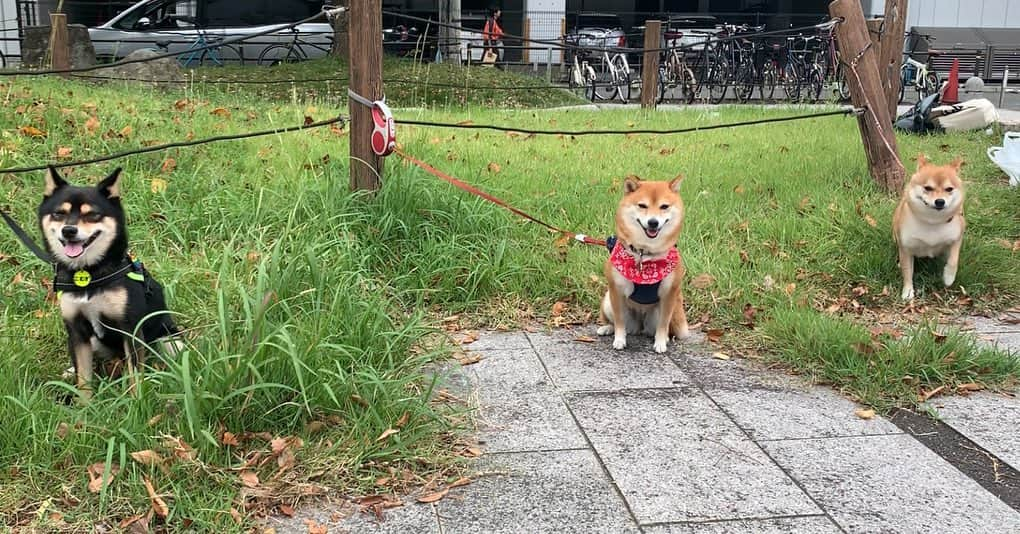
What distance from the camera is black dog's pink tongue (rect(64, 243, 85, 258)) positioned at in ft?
8.89

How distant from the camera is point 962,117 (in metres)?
9.55

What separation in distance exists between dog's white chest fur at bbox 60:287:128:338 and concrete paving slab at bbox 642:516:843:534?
1.94 meters

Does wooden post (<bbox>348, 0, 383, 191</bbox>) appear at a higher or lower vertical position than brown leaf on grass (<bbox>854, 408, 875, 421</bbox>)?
higher

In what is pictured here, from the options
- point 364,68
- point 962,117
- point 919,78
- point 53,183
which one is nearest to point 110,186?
point 53,183

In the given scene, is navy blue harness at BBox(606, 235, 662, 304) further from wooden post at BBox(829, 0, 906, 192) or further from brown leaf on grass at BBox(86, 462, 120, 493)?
wooden post at BBox(829, 0, 906, 192)

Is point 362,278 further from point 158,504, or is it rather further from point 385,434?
point 158,504

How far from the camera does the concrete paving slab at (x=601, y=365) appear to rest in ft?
11.5

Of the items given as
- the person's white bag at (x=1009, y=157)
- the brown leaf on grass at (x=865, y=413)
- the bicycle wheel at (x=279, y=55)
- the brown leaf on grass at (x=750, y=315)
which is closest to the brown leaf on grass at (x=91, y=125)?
the brown leaf on grass at (x=750, y=315)

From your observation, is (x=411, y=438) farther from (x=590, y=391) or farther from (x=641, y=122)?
(x=641, y=122)

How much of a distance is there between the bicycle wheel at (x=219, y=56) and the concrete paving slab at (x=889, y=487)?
12.9 metres

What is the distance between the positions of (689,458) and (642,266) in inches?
45.9

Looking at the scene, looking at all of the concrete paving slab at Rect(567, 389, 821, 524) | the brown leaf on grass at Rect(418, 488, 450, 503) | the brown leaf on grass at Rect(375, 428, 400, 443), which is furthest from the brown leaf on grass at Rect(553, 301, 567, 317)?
the brown leaf on grass at Rect(418, 488, 450, 503)

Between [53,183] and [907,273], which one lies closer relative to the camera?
[53,183]

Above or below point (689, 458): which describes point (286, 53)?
above
